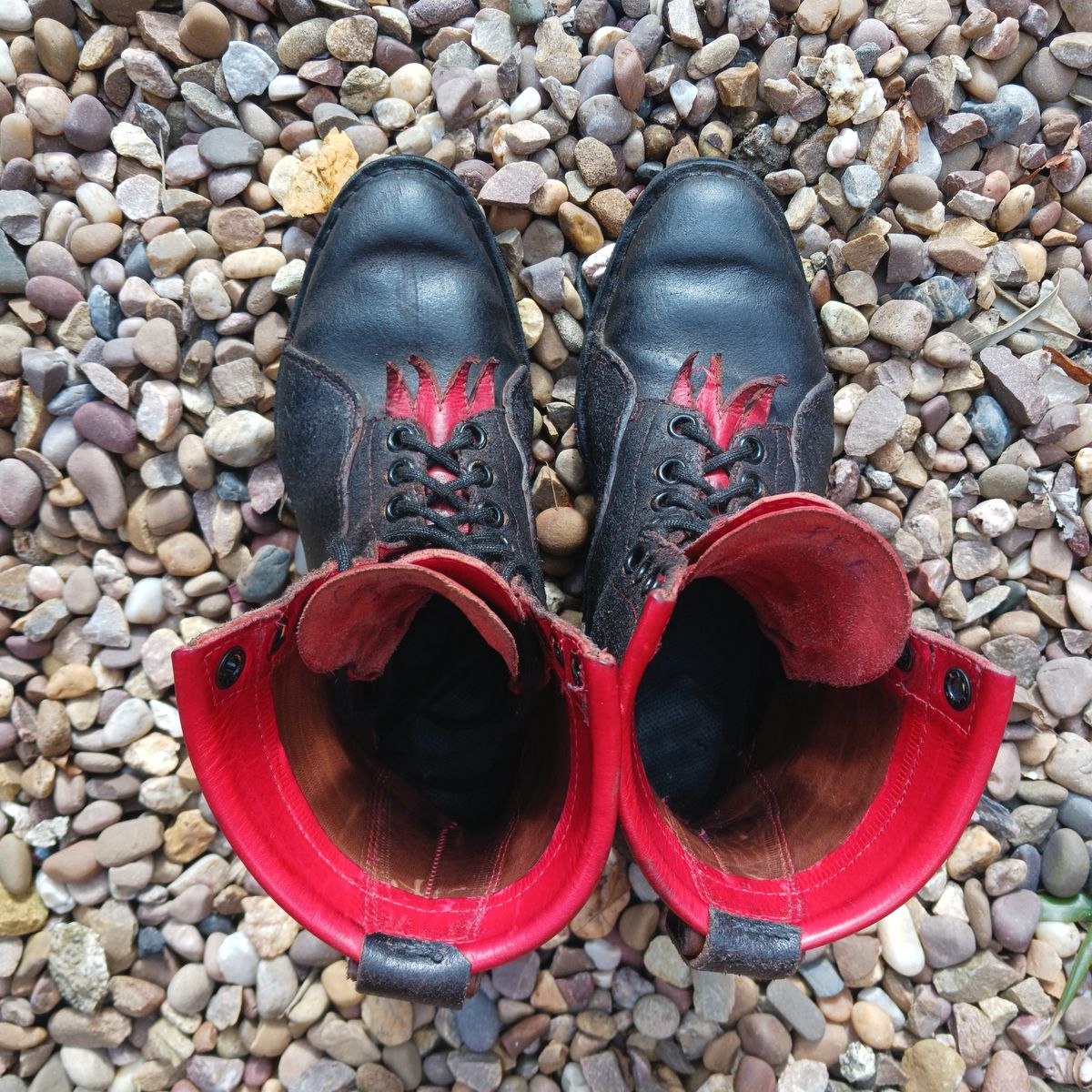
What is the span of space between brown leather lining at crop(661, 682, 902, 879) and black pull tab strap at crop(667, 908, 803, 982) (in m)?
0.08

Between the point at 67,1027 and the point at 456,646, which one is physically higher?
the point at 456,646

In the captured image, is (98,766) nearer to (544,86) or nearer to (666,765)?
(666,765)

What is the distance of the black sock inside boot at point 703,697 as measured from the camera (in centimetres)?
110

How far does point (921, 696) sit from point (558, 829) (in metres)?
0.39

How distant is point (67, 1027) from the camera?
4.20ft

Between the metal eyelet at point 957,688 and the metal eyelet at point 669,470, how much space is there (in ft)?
1.38

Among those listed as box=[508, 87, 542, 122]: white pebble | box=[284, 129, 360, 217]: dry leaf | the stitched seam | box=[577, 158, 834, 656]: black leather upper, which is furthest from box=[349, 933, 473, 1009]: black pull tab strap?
box=[508, 87, 542, 122]: white pebble

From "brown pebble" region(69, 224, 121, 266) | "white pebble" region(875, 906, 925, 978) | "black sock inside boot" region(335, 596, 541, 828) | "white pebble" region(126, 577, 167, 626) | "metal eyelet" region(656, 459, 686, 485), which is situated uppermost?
"brown pebble" region(69, 224, 121, 266)

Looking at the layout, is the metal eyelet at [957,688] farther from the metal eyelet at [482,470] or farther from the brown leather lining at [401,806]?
the metal eyelet at [482,470]

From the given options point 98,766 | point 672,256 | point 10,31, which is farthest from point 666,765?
point 10,31

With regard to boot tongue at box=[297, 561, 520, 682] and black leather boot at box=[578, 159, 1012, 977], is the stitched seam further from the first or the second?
boot tongue at box=[297, 561, 520, 682]

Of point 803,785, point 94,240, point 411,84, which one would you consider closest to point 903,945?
point 803,785

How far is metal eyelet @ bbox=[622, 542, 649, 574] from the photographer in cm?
102

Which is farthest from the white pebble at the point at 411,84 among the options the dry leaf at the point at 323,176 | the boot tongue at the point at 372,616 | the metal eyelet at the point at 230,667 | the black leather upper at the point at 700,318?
the metal eyelet at the point at 230,667
